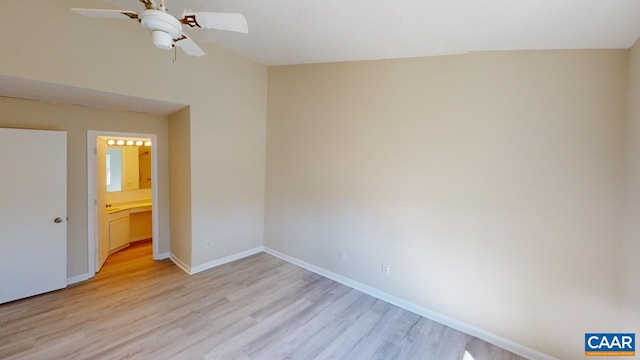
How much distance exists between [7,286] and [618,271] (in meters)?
6.01

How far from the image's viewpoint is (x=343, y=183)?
3559mm

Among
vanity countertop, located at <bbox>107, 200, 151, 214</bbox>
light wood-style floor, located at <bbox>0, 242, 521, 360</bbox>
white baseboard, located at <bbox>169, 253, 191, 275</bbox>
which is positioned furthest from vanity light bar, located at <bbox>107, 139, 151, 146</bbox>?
light wood-style floor, located at <bbox>0, 242, 521, 360</bbox>

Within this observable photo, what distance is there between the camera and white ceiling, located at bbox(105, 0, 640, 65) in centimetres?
172

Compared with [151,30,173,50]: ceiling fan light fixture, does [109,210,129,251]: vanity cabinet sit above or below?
below

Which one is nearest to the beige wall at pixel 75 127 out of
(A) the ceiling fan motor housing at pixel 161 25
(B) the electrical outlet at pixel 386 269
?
(A) the ceiling fan motor housing at pixel 161 25

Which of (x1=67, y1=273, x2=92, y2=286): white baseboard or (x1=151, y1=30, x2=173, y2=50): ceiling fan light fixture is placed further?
(x1=67, y1=273, x2=92, y2=286): white baseboard

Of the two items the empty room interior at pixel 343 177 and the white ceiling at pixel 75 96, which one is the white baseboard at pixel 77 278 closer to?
the empty room interior at pixel 343 177

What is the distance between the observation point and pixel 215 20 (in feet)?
5.63

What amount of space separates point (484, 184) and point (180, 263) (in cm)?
435

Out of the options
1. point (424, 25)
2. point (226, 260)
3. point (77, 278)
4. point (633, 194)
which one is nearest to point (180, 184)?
point (226, 260)

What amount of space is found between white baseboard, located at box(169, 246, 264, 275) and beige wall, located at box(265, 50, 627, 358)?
150cm

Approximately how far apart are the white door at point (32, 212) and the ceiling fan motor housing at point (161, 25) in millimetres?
2719

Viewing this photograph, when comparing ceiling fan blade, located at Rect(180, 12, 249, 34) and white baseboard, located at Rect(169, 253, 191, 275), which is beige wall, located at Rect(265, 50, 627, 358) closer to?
ceiling fan blade, located at Rect(180, 12, 249, 34)

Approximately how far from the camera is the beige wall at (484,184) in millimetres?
2049
